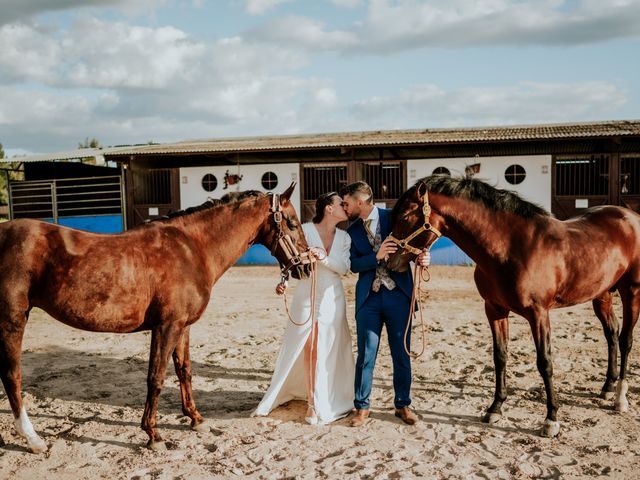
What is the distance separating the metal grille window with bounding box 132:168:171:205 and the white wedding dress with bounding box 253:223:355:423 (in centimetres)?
1212

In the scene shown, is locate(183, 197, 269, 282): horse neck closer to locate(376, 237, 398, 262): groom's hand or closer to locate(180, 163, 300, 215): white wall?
locate(376, 237, 398, 262): groom's hand

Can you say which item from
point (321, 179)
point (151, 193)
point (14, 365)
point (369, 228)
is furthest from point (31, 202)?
point (369, 228)

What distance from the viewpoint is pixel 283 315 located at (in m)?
7.87

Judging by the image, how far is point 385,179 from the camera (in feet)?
46.4

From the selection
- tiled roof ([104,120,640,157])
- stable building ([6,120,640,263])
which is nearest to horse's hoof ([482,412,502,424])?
stable building ([6,120,640,263])

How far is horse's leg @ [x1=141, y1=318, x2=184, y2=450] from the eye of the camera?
137 inches

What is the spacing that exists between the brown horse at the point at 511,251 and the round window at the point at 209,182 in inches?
456

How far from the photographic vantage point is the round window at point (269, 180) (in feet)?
47.3

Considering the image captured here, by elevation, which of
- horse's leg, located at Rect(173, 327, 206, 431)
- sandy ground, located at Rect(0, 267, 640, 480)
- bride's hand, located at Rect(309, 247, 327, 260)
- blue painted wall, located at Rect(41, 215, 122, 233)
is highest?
bride's hand, located at Rect(309, 247, 327, 260)

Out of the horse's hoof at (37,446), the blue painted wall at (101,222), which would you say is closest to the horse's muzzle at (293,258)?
the horse's hoof at (37,446)

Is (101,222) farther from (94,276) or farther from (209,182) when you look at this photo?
(94,276)

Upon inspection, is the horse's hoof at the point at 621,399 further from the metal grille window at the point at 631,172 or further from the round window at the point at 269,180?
the round window at the point at 269,180

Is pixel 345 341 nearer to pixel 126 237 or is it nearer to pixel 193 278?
pixel 193 278

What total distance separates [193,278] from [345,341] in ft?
4.23
